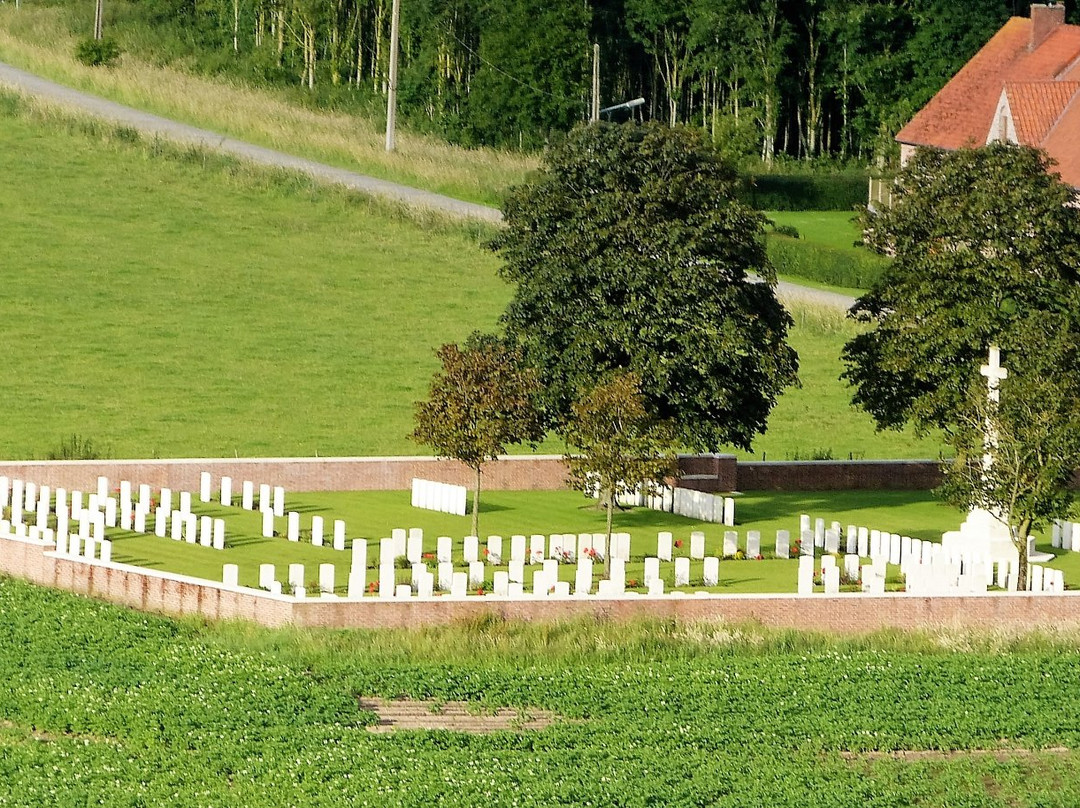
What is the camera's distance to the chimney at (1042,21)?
91.1m

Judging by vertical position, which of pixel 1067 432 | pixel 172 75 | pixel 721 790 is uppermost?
pixel 172 75

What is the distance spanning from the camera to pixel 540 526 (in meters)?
45.6

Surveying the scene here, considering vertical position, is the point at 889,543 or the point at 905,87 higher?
the point at 905,87

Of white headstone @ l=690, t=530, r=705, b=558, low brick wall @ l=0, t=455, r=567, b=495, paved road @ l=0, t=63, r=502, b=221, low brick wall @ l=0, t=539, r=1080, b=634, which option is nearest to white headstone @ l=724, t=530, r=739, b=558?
white headstone @ l=690, t=530, r=705, b=558

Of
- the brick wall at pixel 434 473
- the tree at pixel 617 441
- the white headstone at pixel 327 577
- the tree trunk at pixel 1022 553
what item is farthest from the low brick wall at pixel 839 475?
the white headstone at pixel 327 577

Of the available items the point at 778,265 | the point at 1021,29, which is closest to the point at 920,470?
the point at 778,265

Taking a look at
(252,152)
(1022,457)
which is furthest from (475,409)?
(252,152)

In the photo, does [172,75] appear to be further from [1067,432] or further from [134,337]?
[1067,432]

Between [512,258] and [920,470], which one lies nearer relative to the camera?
[512,258]

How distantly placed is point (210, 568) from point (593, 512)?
969cm

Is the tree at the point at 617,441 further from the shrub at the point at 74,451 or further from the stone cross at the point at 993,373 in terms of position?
the shrub at the point at 74,451

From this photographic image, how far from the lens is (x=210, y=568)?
40562 millimetres

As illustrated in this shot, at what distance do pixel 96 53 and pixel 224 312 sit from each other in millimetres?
31243

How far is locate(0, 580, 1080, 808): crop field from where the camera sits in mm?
28531
